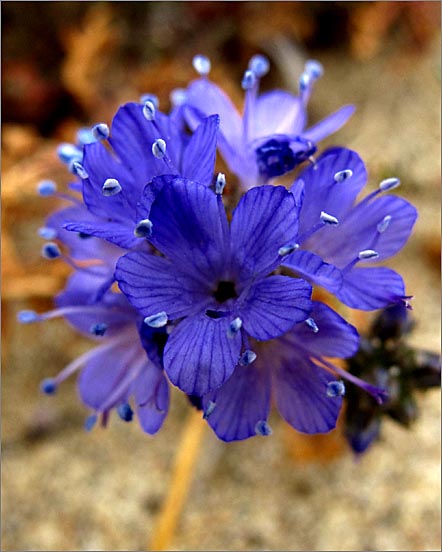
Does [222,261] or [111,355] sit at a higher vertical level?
[222,261]

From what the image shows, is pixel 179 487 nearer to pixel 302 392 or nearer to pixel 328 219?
pixel 302 392

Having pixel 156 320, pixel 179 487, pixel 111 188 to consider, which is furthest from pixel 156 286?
pixel 179 487

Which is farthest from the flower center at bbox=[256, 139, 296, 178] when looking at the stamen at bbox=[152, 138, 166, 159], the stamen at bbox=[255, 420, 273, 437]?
the stamen at bbox=[255, 420, 273, 437]

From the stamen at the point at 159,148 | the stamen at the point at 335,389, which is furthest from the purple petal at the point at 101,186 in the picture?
the stamen at the point at 335,389

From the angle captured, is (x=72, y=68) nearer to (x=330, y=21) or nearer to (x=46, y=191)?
(x=330, y=21)

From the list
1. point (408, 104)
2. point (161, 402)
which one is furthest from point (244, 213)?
point (408, 104)
